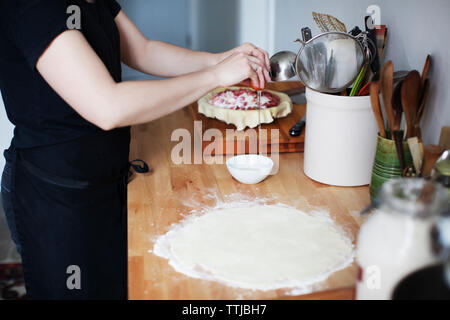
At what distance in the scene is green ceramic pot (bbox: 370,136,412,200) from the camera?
1.03 meters

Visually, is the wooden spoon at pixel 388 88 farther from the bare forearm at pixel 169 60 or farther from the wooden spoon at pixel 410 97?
the bare forearm at pixel 169 60

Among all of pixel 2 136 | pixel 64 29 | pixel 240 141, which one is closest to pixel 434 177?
pixel 240 141

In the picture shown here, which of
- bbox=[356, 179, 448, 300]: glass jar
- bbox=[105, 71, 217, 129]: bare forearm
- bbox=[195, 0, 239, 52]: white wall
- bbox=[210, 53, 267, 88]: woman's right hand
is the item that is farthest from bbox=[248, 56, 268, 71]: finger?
bbox=[195, 0, 239, 52]: white wall

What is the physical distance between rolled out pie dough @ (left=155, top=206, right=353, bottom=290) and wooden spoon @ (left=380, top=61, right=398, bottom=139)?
9.9 inches

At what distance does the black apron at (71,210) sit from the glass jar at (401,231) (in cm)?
75

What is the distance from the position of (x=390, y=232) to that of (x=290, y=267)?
0.29 m

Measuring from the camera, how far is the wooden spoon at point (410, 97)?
3.31 ft

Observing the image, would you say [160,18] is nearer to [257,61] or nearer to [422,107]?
[257,61]

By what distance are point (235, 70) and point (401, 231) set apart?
0.65 m

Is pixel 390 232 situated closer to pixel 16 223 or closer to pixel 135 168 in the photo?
pixel 135 168

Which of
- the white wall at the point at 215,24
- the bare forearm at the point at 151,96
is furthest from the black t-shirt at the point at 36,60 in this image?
the white wall at the point at 215,24

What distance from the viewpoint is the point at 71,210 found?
1.21 meters

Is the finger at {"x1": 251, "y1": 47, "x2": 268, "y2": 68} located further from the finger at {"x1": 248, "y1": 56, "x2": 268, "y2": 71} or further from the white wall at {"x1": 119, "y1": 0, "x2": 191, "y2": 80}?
the white wall at {"x1": 119, "y1": 0, "x2": 191, "y2": 80}
